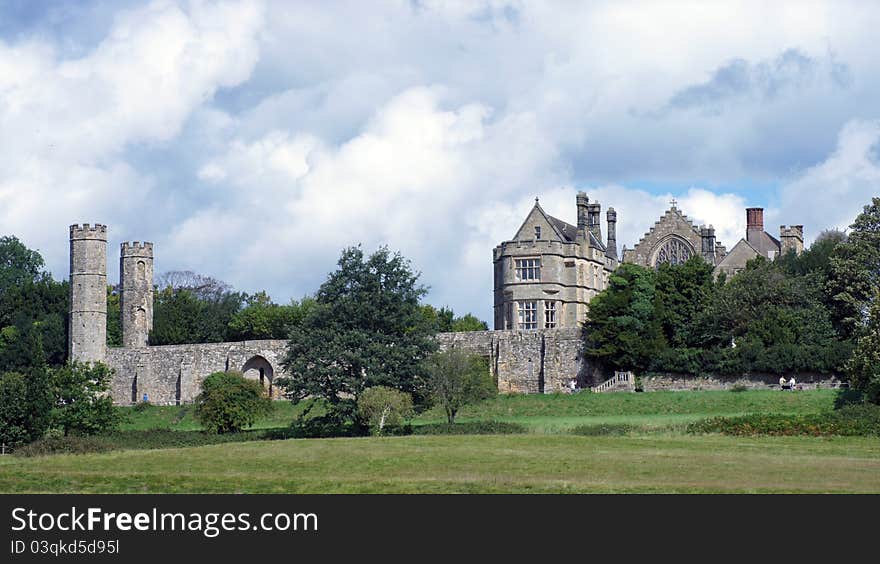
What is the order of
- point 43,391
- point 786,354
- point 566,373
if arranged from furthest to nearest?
point 566,373
point 786,354
point 43,391

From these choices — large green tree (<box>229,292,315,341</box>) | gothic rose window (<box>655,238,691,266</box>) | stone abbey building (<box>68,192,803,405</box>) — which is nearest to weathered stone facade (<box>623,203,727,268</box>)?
gothic rose window (<box>655,238,691,266</box>)

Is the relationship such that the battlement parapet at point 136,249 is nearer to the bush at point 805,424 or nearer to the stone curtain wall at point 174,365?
the stone curtain wall at point 174,365

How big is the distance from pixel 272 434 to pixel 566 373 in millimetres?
17814

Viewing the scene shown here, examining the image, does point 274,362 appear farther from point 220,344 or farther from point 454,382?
point 454,382

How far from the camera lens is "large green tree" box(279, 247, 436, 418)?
50.6 meters

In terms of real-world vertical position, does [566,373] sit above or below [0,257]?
below

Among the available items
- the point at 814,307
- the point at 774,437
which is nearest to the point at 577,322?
the point at 814,307

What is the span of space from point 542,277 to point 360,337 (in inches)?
850

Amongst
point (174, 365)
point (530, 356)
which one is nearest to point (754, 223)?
point (530, 356)

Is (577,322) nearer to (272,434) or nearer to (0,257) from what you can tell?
(272,434)

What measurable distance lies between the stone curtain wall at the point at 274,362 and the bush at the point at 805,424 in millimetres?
19368
